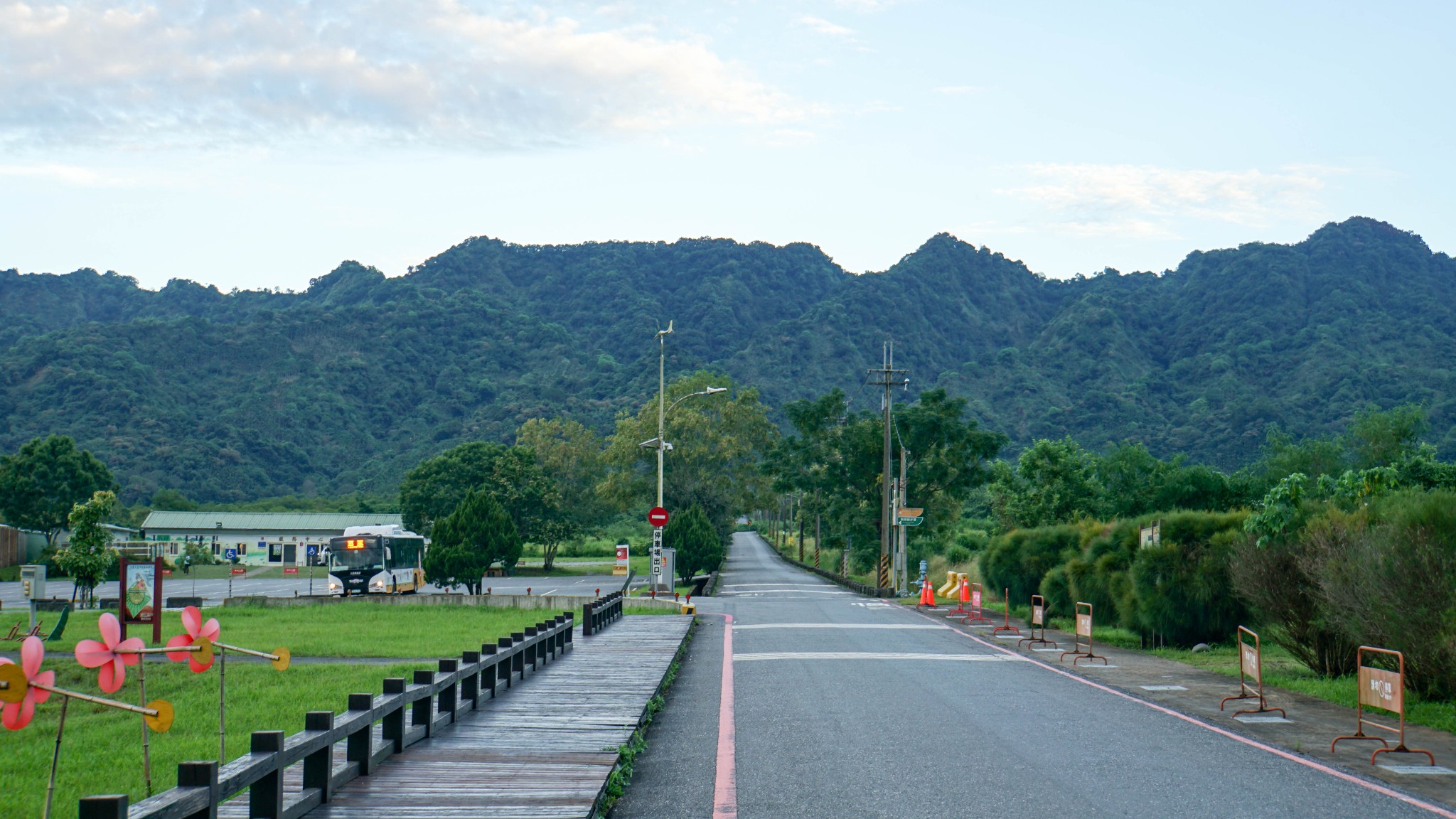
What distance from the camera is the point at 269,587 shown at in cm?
5459

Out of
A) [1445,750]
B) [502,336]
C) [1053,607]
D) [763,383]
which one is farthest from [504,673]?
[502,336]

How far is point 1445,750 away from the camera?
10.7 meters

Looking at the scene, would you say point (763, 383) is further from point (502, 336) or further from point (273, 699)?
point (273, 699)

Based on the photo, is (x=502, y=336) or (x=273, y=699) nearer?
(x=273, y=699)

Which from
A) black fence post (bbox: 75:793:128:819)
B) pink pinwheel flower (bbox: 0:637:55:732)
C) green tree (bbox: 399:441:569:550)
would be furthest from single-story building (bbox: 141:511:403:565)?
black fence post (bbox: 75:793:128:819)

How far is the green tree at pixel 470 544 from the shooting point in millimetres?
41906

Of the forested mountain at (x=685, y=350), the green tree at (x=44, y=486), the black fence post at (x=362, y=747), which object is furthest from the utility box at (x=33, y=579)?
the forested mountain at (x=685, y=350)

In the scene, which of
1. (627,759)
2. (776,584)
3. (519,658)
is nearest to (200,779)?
(627,759)

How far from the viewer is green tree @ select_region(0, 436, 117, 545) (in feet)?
250

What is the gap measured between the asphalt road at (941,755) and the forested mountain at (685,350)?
9745 centimetres

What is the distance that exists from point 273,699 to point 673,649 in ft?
19.8

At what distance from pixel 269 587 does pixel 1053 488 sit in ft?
120

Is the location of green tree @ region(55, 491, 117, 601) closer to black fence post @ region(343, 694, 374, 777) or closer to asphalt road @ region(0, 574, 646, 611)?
asphalt road @ region(0, 574, 646, 611)

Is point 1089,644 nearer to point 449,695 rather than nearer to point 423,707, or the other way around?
point 449,695
